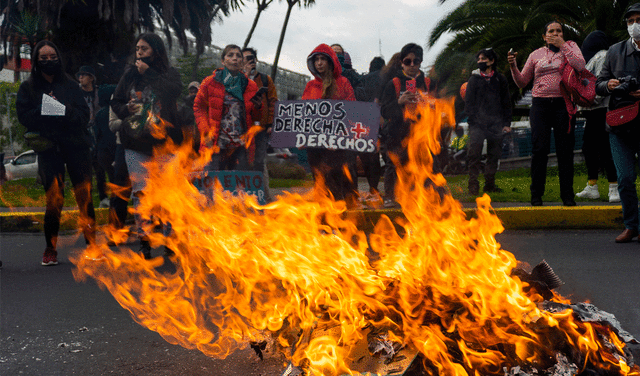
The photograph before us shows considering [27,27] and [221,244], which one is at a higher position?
[27,27]

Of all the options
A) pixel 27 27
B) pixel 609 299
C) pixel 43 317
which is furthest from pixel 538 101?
pixel 27 27

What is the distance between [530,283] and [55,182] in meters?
4.20

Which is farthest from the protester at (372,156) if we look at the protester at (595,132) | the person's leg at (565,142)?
the protester at (595,132)

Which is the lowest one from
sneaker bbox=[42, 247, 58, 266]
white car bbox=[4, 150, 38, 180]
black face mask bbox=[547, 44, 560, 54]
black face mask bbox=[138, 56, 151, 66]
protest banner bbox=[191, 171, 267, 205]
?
white car bbox=[4, 150, 38, 180]

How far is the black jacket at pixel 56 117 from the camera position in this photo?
5199 millimetres

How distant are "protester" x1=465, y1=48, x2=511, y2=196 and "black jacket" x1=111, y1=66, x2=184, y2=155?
4.88 m

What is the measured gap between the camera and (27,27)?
765 inches

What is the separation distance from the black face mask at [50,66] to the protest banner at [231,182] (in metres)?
1.54

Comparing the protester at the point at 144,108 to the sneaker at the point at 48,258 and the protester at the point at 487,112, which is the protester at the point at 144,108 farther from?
the protester at the point at 487,112

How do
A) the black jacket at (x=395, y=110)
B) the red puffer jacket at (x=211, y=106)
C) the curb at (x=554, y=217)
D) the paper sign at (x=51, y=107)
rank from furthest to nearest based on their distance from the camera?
the black jacket at (x=395, y=110) < the curb at (x=554, y=217) < the red puffer jacket at (x=211, y=106) < the paper sign at (x=51, y=107)

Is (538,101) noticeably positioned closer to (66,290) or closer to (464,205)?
(464,205)

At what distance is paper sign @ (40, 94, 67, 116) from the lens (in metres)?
5.19

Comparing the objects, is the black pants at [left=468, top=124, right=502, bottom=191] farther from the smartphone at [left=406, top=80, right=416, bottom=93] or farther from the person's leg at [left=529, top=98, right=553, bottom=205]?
the smartphone at [left=406, top=80, right=416, bottom=93]

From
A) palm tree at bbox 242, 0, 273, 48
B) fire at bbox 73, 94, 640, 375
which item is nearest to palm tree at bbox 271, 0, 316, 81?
palm tree at bbox 242, 0, 273, 48
